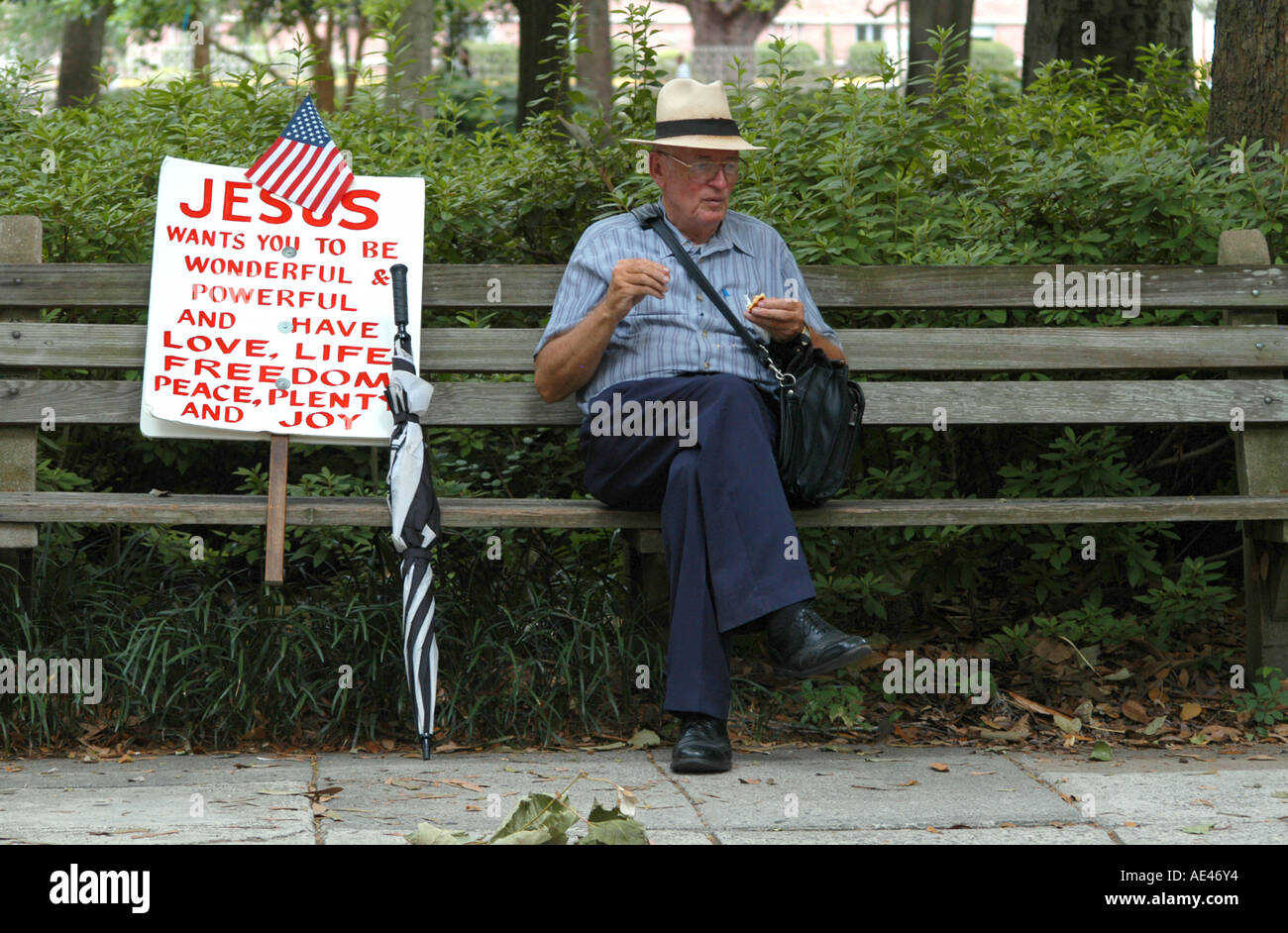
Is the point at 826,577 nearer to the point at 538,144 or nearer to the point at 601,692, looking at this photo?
the point at 601,692

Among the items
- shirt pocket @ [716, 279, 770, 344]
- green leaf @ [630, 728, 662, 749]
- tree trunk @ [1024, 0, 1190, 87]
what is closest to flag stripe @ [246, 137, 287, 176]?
shirt pocket @ [716, 279, 770, 344]

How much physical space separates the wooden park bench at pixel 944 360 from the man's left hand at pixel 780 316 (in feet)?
1.62

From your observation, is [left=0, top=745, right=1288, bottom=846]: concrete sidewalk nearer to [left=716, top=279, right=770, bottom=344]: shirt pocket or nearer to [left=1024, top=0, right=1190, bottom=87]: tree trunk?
[left=716, top=279, right=770, bottom=344]: shirt pocket

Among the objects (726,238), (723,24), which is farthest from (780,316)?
(723,24)

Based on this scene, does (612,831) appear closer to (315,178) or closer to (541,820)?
(541,820)

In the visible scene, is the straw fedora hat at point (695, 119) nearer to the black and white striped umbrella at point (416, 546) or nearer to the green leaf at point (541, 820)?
the black and white striped umbrella at point (416, 546)

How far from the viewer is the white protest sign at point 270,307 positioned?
4.46 m

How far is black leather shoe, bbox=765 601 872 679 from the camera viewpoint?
3.76m

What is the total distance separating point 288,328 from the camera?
4.54 metres

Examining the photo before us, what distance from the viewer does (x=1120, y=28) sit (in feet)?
24.1

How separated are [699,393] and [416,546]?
83 cm

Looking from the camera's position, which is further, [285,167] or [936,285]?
[936,285]

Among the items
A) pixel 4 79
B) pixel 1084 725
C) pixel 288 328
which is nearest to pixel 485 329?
pixel 288 328

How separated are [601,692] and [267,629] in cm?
92
